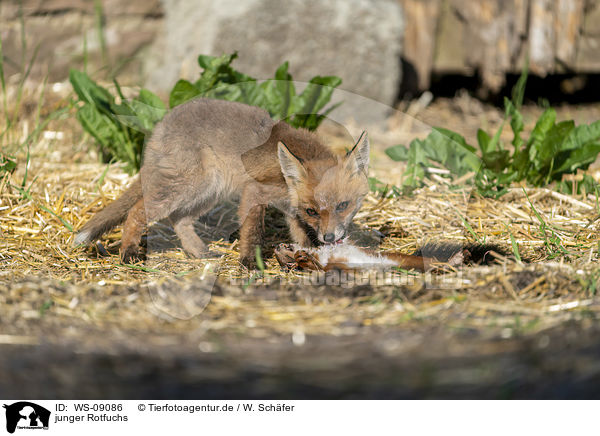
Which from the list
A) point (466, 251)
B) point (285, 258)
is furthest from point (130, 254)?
point (466, 251)

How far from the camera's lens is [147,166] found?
4.11m

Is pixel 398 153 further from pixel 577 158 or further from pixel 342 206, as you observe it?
pixel 342 206

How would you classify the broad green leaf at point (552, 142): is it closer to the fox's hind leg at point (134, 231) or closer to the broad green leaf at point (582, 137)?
the broad green leaf at point (582, 137)

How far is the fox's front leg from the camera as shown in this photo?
152 inches

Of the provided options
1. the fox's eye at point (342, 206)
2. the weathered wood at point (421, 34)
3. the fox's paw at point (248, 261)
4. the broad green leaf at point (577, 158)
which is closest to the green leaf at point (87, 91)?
the fox's paw at point (248, 261)

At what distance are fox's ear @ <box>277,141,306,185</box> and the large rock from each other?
3.12 m

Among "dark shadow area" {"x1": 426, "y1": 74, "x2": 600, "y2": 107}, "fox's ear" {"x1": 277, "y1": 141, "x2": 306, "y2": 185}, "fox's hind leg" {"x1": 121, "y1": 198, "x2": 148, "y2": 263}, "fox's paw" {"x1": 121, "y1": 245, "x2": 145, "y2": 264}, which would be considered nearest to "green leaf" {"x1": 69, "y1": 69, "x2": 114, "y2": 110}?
"fox's hind leg" {"x1": 121, "y1": 198, "x2": 148, "y2": 263}

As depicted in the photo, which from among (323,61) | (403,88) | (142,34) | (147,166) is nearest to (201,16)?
(142,34)

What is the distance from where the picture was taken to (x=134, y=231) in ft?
13.2

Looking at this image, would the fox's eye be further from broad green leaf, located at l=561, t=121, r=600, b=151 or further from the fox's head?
broad green leaf, located at l=561, t=121, r=600, b=151

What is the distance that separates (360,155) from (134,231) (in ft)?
5.11

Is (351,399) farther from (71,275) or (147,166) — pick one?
(147,166)

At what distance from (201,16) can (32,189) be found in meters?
2.99
